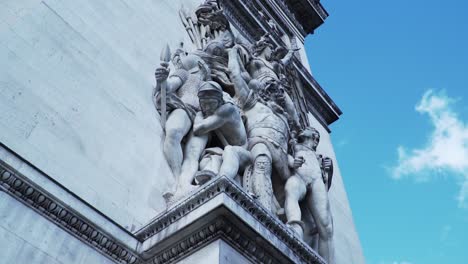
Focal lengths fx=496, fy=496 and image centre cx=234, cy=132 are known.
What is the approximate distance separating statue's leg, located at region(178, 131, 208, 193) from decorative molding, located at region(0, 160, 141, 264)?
1098mm

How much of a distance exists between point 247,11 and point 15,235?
943cm

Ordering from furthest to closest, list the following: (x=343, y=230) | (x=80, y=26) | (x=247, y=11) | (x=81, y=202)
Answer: (x=247, y=11)
(x=343, y=230)
(x=80, y=26)
(x=81, y=202)

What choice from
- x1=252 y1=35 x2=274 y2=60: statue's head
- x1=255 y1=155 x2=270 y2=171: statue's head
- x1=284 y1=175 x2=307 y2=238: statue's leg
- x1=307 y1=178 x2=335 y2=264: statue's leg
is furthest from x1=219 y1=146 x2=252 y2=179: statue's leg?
x1=252 y1=35 x2=274 y2=60: statue's head

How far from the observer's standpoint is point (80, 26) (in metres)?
6.22

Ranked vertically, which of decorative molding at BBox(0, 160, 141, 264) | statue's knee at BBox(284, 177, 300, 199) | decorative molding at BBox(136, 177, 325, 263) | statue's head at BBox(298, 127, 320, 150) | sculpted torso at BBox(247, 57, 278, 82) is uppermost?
sculpted torso at BBox(247, 57, 278, 82)

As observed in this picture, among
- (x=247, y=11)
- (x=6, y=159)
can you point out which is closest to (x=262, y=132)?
(x=6, y=159)

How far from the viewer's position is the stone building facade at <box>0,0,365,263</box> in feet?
13.9

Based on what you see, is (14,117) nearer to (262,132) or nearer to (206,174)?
(206,174)

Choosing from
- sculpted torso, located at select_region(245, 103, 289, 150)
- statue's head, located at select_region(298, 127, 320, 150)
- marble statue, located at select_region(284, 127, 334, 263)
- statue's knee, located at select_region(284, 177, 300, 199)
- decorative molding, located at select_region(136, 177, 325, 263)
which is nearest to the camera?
decorative molding, located at select_region(136, 177, 325, 263)

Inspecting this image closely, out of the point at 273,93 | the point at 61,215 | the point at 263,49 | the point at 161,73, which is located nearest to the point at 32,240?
the point at 61,215

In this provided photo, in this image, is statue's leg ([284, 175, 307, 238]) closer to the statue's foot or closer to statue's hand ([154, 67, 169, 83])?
the statue's foot

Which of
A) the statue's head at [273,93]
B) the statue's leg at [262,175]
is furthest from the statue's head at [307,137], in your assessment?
the statue's leg at [262,175]

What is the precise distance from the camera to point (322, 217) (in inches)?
294

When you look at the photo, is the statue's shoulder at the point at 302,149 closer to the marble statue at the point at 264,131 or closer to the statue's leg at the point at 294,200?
the marble statue at the point at 264,131
